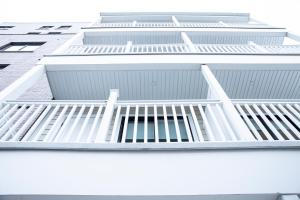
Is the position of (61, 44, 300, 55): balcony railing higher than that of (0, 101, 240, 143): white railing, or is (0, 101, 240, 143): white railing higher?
(61, 44, 300, 55): balcony railing

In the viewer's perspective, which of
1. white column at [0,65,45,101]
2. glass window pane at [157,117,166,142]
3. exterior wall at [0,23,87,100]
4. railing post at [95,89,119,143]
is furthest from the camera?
exterior wall at [0,23,87,100]

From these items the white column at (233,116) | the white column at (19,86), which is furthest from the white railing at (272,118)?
the white column at (19,86)

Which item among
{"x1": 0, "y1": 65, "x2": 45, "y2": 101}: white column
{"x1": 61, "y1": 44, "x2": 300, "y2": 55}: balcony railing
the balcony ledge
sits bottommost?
the balcony ledge

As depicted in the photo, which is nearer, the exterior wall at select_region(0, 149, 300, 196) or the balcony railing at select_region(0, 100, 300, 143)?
the exterior wall at select_region(0, 149, 300, 196)

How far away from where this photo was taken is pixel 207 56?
5.41m

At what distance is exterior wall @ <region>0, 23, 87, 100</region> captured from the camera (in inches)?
261

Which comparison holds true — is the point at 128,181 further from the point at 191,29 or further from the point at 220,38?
the point at 220,38

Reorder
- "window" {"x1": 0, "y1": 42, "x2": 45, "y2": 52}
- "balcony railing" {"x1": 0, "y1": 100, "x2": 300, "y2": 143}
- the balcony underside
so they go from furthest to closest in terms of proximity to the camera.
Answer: "window" {"x1": 0, "y1": 42, "x2": 45, "y2": 52}
the balcony underside
"balcony railing" {"x1": 0, "y1": 100, "x2": 300, "y2": 143}

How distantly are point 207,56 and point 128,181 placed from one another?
13.7ft

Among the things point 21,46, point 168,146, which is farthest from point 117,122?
point 21,46

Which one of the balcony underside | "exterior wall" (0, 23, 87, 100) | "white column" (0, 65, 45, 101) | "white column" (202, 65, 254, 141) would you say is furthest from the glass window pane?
"exterior wall" (0, 23, 87, 100)

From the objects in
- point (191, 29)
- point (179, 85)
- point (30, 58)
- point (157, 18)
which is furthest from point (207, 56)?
point (157, 18)

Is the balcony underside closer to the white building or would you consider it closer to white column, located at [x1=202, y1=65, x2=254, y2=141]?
the white building

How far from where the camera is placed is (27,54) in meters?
→ 9.08
